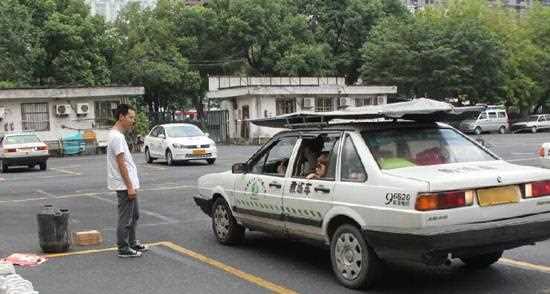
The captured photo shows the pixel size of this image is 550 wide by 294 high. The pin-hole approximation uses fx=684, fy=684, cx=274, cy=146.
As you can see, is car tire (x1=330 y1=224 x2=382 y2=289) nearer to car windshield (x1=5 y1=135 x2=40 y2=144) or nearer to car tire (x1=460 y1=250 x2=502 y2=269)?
car tire (x1=460 y1=250 x2=502 y2=269)

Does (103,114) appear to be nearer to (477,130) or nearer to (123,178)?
(477,130)

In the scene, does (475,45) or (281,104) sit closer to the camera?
(281,104)

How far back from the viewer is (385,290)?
643 centimetres

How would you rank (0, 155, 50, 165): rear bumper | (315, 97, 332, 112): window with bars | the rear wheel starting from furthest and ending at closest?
1. (315, 97, 332, 112): window with bars
2. (0, 155, 50, 165): rear bumper
3. the rear wheel

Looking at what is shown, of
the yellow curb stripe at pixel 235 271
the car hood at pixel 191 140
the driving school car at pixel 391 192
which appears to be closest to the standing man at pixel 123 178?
the yellow curb stripe at pixel 235 271

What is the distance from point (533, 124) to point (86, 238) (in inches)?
1837

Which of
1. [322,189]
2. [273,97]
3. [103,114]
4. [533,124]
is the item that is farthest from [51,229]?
[533,124]

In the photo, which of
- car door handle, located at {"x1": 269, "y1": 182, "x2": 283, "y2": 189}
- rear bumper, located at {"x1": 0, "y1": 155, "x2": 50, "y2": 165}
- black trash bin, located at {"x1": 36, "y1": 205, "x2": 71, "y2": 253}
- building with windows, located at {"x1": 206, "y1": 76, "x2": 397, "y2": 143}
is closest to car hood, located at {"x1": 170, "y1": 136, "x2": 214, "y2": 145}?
rear bumper, located at {"x1": 0, "y1": 155, "x2": 50, "y2": 165}

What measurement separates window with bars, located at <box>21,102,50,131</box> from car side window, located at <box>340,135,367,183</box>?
111 feet

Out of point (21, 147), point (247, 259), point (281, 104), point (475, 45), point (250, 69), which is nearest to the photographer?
point (247, 259)

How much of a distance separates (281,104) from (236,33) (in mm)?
10090

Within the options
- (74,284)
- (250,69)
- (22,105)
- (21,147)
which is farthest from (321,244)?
(250,69)

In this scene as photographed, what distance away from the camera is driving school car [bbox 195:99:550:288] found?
19.2ft

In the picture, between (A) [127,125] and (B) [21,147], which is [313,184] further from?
(B) [21,147]
